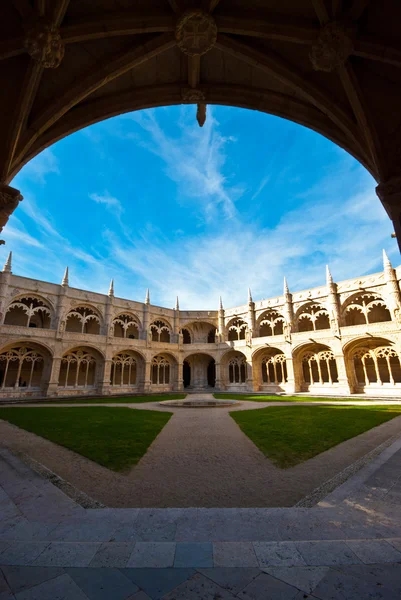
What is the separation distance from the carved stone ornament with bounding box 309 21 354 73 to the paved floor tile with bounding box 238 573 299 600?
20.4ft

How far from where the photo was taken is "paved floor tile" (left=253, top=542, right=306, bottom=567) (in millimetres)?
1834

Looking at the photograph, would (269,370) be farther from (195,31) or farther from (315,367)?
(195,31)

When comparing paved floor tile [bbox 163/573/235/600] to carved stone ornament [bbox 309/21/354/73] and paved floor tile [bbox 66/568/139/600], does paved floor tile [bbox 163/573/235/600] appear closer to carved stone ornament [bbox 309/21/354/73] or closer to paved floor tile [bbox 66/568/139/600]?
paved floor tile [bbox 66/568/139/600]

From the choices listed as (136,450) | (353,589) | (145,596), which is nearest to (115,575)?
(145,596)

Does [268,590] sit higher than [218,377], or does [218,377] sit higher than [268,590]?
[218,377]

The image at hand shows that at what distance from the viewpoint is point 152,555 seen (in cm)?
193

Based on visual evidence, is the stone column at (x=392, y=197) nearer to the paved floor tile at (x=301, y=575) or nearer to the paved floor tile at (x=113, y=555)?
the paved floor tile at (x=301, y=575)

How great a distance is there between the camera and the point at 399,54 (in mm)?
4094

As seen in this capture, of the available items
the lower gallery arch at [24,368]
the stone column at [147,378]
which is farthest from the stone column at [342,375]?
the lower gallery arch at [24,368]

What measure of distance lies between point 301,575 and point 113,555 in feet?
4.18

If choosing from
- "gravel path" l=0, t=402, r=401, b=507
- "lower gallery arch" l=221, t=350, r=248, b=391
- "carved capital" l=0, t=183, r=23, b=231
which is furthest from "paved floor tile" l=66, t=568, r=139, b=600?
"lower gallery arch" l=221, t=350, r=248, b=391

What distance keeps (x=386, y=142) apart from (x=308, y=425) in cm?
670

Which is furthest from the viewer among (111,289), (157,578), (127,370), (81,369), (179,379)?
(179,379)

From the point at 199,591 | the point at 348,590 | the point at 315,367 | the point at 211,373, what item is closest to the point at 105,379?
the point at 211,373
